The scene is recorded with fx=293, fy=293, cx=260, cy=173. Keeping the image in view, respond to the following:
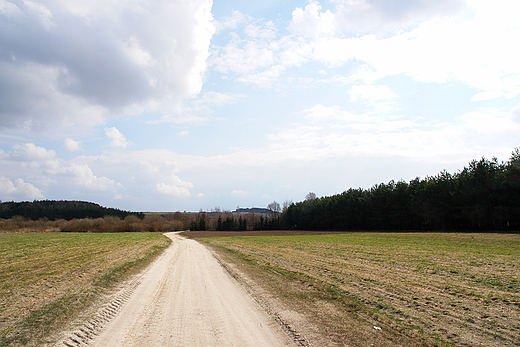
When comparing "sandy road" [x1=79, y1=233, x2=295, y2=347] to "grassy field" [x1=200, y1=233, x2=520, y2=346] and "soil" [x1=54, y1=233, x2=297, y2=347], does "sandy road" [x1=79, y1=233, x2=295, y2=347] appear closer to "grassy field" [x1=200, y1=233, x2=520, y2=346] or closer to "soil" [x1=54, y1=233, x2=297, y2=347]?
"soil" [x1=54, y1=233, x2=297, y2=347]

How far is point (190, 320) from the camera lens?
8031 mm

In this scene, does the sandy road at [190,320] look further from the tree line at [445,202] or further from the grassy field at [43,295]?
the tree line at [445,202]

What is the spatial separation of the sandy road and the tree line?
54017 mm

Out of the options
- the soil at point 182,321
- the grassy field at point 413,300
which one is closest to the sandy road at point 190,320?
the soil at point 182,321

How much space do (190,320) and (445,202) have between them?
2624 inches

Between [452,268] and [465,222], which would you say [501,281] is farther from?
[465,222]

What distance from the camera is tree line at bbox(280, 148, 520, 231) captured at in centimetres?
5022

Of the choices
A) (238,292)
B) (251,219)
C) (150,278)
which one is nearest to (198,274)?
(150,278)

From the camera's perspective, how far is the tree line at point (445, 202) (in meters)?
50.2

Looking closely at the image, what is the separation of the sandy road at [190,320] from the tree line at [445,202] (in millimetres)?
54017

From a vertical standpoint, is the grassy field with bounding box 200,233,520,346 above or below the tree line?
below

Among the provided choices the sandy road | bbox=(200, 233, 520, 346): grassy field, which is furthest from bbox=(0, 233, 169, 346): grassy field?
bbox=(200, 233, 520, 346): grassy field

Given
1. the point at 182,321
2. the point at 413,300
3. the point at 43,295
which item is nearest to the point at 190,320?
the point at 182,321

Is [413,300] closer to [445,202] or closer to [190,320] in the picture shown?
[190,320]
